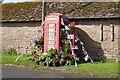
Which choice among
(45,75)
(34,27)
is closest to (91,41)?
(34,27)

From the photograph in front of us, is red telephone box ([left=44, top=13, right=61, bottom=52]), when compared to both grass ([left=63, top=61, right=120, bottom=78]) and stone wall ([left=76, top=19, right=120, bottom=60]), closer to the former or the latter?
stone wall ([left=76, top=19, right=120, bottom=60])

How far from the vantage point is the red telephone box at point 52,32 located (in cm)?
1659

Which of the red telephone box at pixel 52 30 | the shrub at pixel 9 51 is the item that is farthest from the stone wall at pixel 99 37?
the shrub at pixel 9 51

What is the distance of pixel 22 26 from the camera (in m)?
21.0

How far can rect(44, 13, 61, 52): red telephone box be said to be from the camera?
1659cm

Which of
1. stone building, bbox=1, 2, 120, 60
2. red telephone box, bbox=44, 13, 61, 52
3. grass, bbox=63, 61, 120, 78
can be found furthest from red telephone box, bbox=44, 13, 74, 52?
grass, bbox=63, 61, 120, 78

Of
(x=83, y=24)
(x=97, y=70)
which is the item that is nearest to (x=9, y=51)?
(x=83, y=24)

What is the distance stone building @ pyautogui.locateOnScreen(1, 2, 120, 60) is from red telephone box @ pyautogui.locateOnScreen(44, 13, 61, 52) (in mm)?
1812

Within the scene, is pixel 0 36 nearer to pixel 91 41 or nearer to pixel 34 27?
pixel 34 27

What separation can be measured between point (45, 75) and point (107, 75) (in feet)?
8.69

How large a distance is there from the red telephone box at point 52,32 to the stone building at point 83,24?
1812 millimetres

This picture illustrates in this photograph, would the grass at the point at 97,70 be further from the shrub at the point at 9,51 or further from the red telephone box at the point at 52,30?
the shrub at the point at 9,51

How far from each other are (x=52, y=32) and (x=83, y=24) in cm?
228

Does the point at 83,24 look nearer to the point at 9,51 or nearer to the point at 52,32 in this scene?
the point at 52,32
